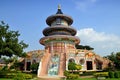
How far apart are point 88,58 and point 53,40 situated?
10.9m

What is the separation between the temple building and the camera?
40625 millimetres

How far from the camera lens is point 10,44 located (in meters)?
35.4

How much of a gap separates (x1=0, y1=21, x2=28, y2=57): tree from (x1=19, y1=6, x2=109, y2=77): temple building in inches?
227

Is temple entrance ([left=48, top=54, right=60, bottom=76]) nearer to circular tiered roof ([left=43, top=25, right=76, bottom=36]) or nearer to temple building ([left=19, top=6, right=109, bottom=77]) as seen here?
temple building ([left=19, top=6, right=109, bottom=77])

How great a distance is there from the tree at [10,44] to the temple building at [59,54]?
18.9 feet

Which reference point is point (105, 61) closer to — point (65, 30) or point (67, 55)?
point (67, 55)

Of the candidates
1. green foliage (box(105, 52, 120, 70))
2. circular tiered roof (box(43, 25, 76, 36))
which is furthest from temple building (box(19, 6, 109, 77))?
green foliage (box(105, 52, 120, 70))

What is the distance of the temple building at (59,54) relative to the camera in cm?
4062

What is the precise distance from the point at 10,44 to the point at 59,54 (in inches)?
527

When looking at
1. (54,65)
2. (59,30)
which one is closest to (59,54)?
(54,65)

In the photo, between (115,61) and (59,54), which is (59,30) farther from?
(115,61)

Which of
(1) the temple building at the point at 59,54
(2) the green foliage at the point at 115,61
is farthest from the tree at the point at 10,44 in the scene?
(2) the green foliage at the point at 115,61

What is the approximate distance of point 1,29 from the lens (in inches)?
1439

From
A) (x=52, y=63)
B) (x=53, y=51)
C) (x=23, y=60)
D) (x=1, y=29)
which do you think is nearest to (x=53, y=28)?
(x=53, y=51)
